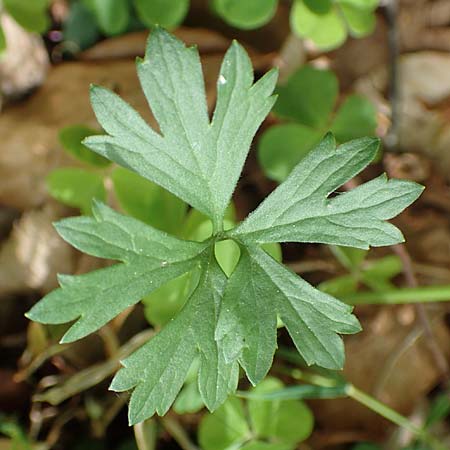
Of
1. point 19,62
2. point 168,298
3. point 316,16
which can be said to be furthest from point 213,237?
point 19,62

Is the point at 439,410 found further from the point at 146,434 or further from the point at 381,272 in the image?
the point at 146,434

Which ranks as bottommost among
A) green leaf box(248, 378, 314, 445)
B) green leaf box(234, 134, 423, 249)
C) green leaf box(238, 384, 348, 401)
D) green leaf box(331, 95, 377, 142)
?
green leaf box(248, 378, 314, 445)

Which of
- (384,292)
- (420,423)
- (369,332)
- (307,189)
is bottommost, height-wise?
(420,423)

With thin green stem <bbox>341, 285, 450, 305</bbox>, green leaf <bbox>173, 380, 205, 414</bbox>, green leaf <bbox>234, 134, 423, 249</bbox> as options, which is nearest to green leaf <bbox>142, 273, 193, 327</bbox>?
green leaf <bbox>173, 380, 205, 414</bbox>

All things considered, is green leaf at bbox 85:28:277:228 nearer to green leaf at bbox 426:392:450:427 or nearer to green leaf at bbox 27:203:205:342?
green leaf at bbox 27:203:205:342

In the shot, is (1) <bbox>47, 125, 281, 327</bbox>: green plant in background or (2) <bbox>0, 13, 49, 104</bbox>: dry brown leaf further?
(2) <bbox>0, 13, 49, 104</bbox>: dry brown leaf

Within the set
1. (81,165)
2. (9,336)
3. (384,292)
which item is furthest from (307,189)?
(9,336)

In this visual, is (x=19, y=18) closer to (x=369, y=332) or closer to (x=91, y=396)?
(x=91, y=396)
